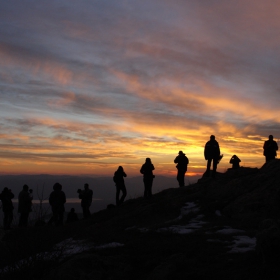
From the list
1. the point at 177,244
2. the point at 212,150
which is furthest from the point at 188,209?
the point at 177,244

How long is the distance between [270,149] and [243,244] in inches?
441

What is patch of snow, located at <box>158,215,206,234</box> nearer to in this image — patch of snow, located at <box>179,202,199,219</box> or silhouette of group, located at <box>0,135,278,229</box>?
patch of snow, located at <box>179,202,199,219</box>

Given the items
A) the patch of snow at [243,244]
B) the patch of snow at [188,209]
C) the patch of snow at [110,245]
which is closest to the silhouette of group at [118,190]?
the patch of snow at [188,209]

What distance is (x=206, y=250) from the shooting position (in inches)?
349

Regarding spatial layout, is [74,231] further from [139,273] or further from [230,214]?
[139,273]

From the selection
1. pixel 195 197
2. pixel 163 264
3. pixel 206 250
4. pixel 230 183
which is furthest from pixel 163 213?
pixel 163 264

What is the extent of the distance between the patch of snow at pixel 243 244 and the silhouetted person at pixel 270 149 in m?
10.0

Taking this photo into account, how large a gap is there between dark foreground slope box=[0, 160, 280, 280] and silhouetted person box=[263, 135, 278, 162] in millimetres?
2461

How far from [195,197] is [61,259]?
896 cm

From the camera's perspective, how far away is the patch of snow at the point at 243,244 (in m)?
8.70

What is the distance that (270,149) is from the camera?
64.0 feet

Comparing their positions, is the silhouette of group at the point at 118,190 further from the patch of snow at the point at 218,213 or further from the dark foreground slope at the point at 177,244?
the patch of snow at the point at 218,213

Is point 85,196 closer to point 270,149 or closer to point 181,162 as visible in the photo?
point 181,162

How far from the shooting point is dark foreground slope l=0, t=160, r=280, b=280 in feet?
24.3
